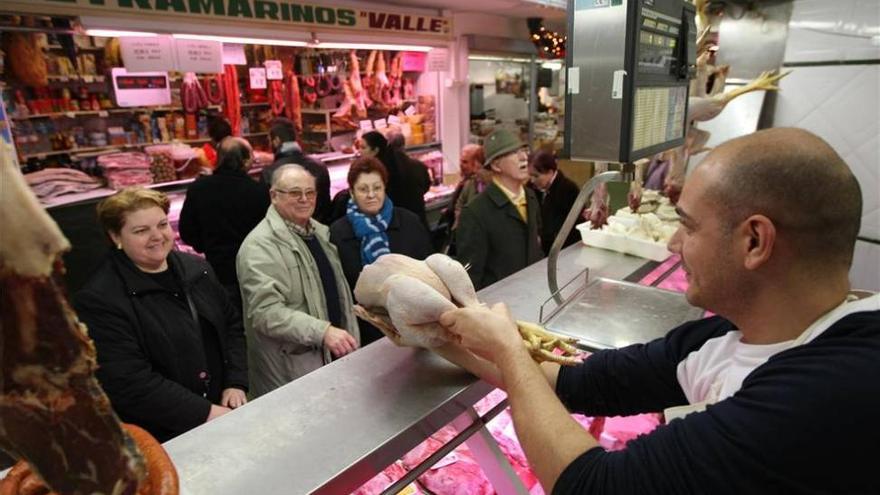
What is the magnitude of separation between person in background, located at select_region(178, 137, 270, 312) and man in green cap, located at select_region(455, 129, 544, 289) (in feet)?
5.66

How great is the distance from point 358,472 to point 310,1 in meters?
5.34

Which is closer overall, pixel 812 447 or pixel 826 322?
pixel 812 447

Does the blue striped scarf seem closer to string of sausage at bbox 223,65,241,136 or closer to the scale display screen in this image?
the scale display screen

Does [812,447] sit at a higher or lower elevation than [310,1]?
lower

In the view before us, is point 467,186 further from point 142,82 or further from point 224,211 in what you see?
point 142,82

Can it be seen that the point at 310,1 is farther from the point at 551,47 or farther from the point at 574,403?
the point at 574,403

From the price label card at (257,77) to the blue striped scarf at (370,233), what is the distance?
3.61 m

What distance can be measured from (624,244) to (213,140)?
4.00 metres

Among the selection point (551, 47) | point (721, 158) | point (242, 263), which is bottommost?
point (242, 263)

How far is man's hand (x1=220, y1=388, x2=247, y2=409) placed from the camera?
2479mm

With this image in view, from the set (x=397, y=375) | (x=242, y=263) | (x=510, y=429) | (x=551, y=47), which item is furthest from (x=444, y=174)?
(x=397, y=375)

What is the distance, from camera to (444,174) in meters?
7.97

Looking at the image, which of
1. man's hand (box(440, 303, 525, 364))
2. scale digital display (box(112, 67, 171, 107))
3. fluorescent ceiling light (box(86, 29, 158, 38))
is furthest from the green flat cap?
scale digital display (box(112, 67, 171, 107))

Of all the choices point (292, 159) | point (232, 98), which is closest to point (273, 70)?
point (232, 98)
